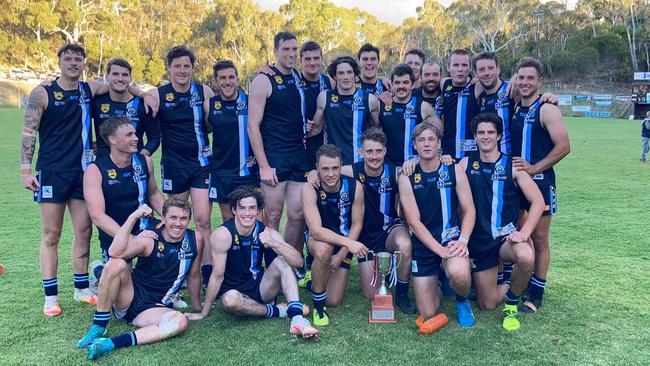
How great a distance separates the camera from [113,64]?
4.69m

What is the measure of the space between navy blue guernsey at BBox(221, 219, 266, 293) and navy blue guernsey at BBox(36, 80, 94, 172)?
4.91ft

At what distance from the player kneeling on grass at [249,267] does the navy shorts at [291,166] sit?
792 millimetres

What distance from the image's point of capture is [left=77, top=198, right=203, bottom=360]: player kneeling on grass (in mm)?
3773

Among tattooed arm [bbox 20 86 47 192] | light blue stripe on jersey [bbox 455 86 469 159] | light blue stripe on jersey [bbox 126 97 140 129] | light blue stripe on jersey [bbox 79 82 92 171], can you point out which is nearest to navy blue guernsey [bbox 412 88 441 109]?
light blue stripe on jersey [bbox 455 86 469 159]

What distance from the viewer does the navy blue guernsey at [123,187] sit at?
170 inches

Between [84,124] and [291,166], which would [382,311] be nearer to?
[291,166]

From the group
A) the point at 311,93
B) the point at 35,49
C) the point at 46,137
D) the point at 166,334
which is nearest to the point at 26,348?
the point at 166,334

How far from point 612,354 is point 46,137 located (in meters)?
4.77

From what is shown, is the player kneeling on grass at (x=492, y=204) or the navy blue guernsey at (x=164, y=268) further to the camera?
the player kneeling on grass at (x=492, y=204)

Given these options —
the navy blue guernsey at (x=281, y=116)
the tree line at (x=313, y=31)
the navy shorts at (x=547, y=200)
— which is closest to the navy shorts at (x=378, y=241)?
the navy shorts at (x=547, y=200)

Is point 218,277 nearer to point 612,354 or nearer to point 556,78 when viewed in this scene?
point 612,354

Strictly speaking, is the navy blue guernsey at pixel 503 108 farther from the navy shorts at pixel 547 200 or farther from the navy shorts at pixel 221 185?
the navy shorts at pixel 221 185

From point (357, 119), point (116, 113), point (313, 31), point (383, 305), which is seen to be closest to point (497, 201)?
point (383, 305)

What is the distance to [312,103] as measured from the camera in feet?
17.6
